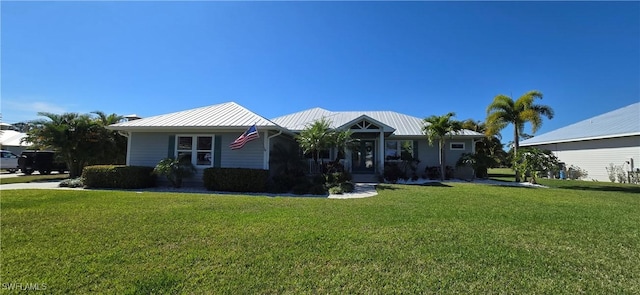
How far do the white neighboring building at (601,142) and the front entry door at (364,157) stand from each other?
14460 millimetres

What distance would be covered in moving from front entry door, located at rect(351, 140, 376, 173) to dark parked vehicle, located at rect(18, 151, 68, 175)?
19.5 metres

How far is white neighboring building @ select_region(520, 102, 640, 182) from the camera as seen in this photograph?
16734 millimetres

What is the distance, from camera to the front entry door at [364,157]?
17.8m

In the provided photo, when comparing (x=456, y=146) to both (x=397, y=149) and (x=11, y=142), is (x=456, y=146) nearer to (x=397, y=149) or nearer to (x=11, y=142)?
(x=397, y=149)

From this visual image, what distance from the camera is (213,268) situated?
11.1ft

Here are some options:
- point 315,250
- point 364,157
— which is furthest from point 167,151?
point 315,250

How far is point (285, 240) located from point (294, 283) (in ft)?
4.61

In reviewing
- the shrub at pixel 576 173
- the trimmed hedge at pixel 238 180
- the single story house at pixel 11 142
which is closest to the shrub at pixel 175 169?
the trimmed hedge at pixel 238 180

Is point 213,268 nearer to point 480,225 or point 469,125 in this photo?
point 480,225

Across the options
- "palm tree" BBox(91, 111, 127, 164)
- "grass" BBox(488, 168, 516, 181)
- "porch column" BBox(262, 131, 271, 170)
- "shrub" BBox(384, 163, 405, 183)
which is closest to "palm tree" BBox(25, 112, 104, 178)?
"palm tree" BBox(91, 111, 127, 164)

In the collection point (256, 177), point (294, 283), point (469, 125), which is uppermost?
point (469, 125)

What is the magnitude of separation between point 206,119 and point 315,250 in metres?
10.8

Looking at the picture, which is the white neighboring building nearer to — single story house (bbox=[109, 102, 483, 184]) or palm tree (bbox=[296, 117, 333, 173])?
single story house (bbox=[109, 102, 483, 184])

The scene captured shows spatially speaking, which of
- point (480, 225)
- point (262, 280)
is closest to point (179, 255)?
point (262, 280)
